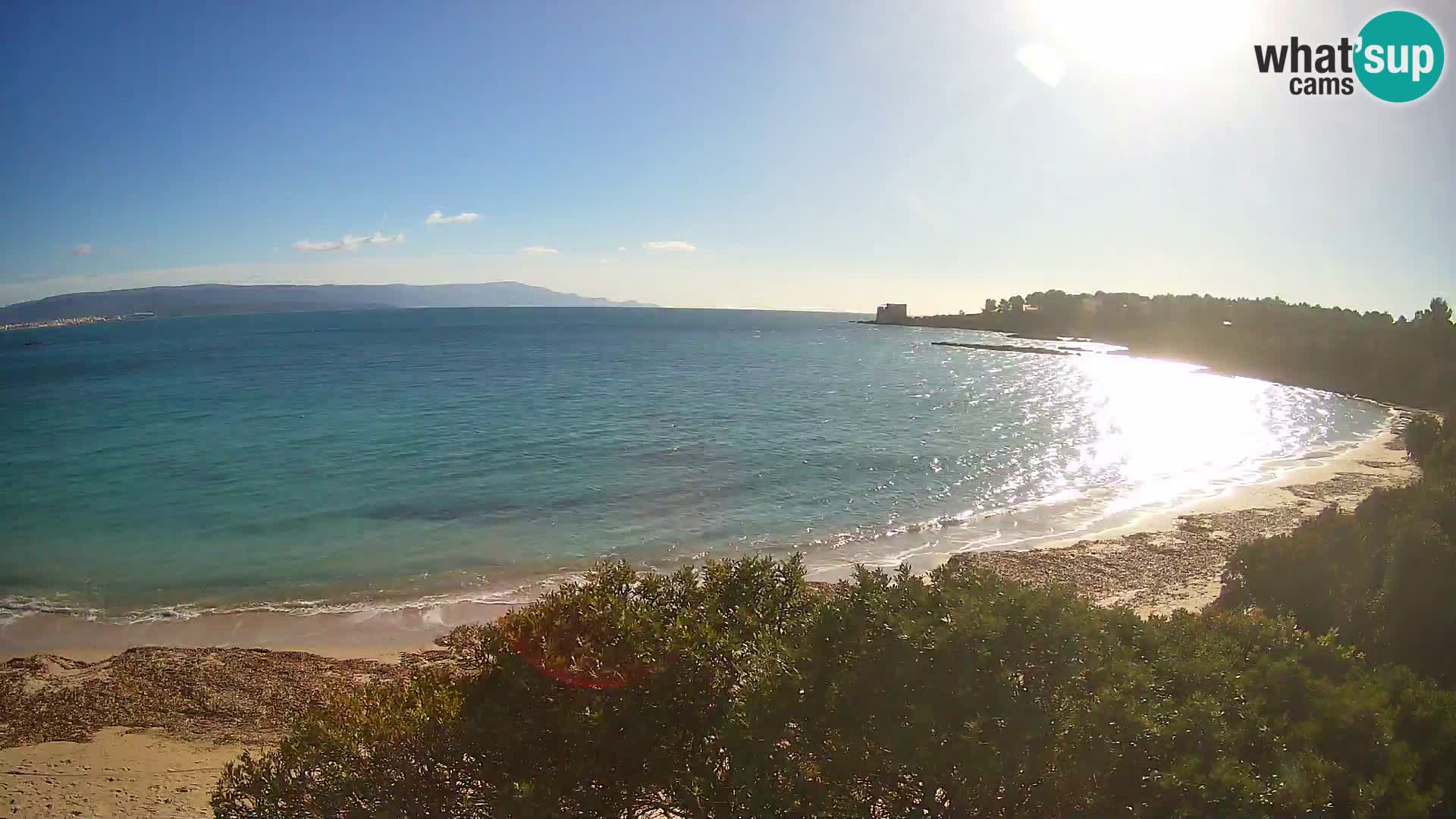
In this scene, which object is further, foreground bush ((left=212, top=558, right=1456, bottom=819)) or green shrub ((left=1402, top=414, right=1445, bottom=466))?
green shrub ((left=1402, top=414, right=1445, bottom=466))

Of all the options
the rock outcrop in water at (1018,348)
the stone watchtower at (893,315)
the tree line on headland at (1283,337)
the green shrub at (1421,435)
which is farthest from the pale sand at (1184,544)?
the stone watchtower at (893,315)

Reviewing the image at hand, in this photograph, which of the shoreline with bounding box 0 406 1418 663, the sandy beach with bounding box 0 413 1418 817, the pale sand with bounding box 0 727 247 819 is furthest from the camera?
the shoreline with bounding box 0 406 1418 663

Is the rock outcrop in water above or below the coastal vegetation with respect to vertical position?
above

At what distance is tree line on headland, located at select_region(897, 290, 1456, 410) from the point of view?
171 ft

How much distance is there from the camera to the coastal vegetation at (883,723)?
4.69 metres

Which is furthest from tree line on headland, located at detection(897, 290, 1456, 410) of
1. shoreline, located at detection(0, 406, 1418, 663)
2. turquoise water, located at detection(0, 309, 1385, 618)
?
shoreline, located at detection(0, 406, 1418, 663)

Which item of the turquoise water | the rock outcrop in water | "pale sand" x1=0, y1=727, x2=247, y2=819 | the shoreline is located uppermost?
the rock outcrop in water

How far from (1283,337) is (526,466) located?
82.3 m

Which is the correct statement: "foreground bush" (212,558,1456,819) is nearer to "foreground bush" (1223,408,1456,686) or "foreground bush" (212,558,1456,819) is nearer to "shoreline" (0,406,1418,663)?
"foreground bush" (1223,408,1456,686)

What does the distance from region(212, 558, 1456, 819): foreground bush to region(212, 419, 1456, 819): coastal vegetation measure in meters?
0.02

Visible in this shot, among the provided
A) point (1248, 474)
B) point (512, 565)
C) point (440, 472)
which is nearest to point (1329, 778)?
point (512, 565)

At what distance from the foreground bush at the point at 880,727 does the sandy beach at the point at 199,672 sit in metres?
5.27

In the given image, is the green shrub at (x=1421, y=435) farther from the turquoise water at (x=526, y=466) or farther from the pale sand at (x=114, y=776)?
the pale sand at (x=114, y=776)

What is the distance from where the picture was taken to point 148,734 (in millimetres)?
9953
